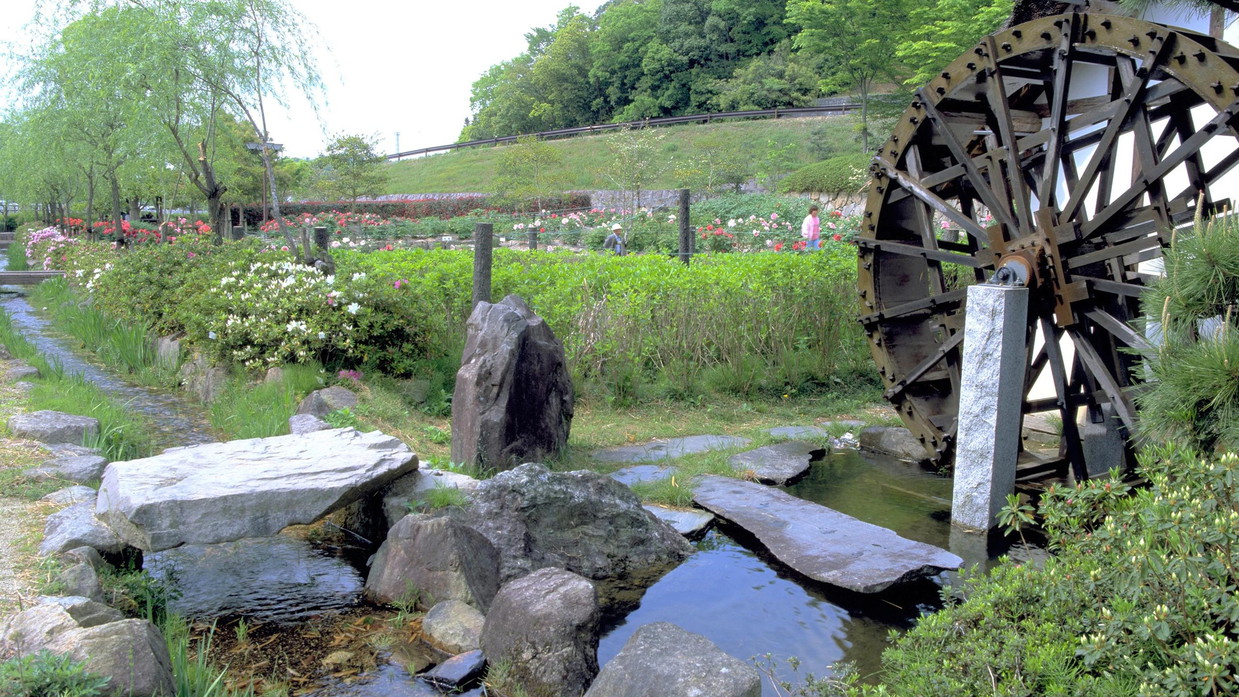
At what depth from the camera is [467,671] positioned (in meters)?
3.66

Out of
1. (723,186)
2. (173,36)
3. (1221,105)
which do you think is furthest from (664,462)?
(723,186)

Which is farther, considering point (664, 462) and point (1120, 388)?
point (664, 462)

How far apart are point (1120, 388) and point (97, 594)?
570 centimetres

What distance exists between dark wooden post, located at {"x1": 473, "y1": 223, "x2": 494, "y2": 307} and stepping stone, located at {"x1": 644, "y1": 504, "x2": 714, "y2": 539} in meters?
2.89

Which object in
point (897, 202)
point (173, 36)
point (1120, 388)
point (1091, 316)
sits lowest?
point (1120, 388)

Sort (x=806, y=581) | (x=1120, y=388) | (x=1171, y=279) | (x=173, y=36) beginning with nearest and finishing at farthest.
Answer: (x=1171, y=279) < (x=806, y=581) < (x=1120, y=388) < (x=173, y=36)

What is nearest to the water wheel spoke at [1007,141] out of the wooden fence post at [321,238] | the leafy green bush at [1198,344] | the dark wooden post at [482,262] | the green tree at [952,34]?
the leafy green bush at [1198,344]

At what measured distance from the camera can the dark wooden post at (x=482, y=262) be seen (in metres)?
7.55

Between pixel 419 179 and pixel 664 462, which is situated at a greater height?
pixel 419 179

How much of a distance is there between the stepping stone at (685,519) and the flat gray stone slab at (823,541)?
0.11 metres

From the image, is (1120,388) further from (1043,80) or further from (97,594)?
(97,594)

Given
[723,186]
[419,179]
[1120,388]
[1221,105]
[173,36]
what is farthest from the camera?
[419,179]

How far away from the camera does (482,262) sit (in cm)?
760

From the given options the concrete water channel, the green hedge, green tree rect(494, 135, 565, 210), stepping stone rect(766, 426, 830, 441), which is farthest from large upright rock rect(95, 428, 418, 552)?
the green hedge
